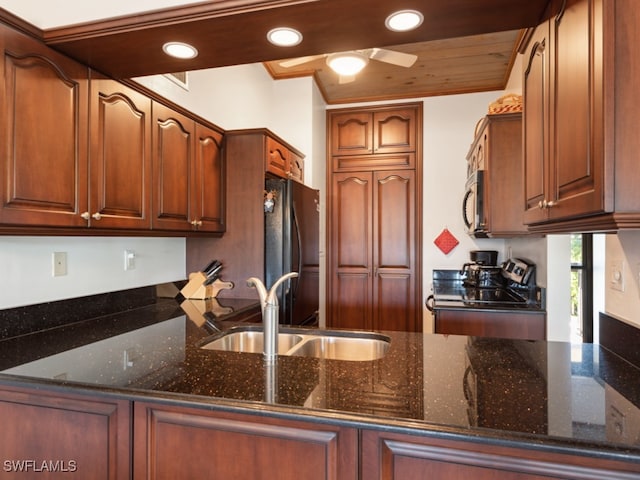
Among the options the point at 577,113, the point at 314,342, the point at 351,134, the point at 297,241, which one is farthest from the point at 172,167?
the point at 351,134

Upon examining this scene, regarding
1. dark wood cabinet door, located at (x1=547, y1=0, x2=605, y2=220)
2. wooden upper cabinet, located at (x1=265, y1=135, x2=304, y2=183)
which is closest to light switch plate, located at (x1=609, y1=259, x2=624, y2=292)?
dark wood cabinet door, located at (x1=547, y1=0, x2=605, y2=220)

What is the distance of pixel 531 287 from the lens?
2.63m

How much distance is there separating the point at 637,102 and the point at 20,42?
1842mm

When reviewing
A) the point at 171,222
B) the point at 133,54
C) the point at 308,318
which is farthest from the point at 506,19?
the point at 308,318

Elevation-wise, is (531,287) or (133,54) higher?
(133,54)

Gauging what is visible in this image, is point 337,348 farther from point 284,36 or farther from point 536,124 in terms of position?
point 284,36

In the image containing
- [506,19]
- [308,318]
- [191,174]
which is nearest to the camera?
[506,19]

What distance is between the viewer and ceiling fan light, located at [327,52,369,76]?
101 inches

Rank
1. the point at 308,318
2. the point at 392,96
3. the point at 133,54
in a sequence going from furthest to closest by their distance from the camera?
the point at 392,96 → the point at 308,318 → the point at 133,54

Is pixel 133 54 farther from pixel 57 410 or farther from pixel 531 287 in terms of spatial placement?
pixel 531 287

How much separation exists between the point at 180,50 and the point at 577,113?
4.50ft

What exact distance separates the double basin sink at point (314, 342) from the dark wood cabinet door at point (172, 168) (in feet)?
2.45

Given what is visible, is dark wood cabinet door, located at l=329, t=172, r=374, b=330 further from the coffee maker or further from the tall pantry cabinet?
the coffee maker

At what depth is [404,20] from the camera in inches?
51.9
